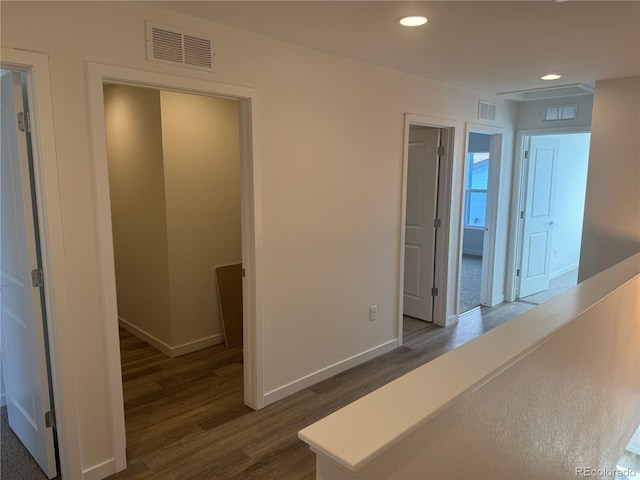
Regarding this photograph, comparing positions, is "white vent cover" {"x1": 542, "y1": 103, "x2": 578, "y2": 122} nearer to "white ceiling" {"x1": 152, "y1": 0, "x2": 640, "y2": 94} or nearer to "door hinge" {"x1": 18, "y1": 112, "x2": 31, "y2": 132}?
"white ceiling" {"x1": 152, "y1": 0, "x2": 640, "y2": 94}

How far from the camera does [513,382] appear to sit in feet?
5.27

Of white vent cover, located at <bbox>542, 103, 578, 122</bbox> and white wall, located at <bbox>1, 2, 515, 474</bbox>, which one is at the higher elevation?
white vent cover, located at <bbox>542, 103, 578, 122</bbox>

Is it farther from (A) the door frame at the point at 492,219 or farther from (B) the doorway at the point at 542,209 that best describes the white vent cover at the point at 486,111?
(B) the doorway at the point at 542,209

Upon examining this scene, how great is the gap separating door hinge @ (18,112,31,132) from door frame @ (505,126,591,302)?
499cm

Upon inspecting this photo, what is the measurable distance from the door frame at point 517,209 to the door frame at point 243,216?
3.77m

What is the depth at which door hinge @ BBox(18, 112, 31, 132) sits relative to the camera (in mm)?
2035

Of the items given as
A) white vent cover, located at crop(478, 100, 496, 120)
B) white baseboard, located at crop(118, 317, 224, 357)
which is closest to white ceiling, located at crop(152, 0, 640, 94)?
white vent cover, located at crop(478, 100, 496, 120)

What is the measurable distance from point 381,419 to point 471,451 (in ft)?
1.69

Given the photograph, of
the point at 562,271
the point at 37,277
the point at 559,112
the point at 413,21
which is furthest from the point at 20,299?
the point at 562,271

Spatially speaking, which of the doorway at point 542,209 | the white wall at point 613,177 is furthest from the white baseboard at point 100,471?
the doorway at point 542,209

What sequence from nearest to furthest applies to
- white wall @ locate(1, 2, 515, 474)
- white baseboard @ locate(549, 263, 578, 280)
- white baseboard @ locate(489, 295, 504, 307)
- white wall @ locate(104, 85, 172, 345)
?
white wall @ locate(1, 2, 515, 474)
white wall @ locate(104, 85, 172, 345)
white baseboard @ locate(489, 295, 504, 307)
white baseboard @ locate(549, 263, 578, 280)

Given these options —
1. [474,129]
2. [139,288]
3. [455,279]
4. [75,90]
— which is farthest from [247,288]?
[474,129]

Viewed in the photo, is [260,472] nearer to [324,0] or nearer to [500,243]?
[324,0]

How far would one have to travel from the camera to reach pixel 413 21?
2408 mm
